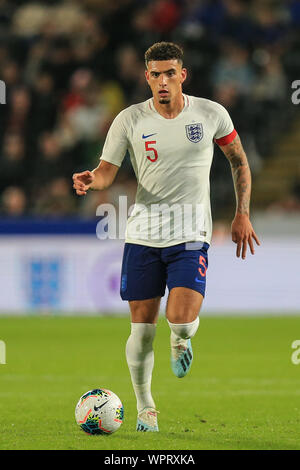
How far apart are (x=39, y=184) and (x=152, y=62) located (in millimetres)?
9522

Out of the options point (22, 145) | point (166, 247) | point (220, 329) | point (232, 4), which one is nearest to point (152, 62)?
point (166, 247)

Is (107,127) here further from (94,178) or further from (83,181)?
(83,181)

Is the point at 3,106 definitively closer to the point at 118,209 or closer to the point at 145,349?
the point at 118,209

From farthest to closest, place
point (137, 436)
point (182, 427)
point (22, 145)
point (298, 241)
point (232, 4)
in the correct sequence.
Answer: point (232, 4)
point (22, 145)
point (298, 241)
point (182, 427)
point (137, 436)

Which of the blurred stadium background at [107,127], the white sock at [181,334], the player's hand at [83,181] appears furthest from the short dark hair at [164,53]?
the blurred stadium background at [107,127]

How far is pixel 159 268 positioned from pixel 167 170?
2.04 feet

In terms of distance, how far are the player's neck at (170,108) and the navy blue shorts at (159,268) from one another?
2.77 feet

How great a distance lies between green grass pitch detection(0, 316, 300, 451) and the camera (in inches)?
251

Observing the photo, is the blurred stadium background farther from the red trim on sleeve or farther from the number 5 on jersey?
the number 5 on jersey

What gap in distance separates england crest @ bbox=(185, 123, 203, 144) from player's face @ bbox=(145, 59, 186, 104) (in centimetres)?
21

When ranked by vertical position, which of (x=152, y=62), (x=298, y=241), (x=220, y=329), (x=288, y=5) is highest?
(x=288, y=5)

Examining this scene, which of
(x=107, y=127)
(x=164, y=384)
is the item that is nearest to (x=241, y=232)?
(x=164, y=384)

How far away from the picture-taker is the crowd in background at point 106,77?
637 inches

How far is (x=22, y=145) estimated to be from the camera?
16.8m
